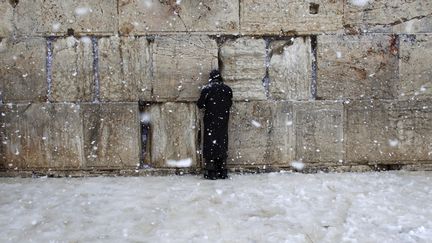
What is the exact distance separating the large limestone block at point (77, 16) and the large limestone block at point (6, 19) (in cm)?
37

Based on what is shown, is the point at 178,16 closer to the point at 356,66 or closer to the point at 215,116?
the point at 215,116

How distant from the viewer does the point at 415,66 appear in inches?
173

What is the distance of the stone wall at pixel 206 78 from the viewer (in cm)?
428

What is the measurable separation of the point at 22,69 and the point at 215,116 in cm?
231

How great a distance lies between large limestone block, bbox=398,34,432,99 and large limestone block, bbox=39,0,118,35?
3.45 meters

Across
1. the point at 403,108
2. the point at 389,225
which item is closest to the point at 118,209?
the point at 389,225

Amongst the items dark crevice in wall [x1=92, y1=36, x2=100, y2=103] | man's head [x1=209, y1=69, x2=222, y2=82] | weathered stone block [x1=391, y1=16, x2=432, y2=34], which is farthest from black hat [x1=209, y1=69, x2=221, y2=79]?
weathered stone block [x1=391, y1=16, x2=432, y2=34]

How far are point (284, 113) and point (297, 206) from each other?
1483mm

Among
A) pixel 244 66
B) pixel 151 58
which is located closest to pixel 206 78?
pixel 244 66

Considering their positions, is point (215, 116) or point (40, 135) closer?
point (215, 116)

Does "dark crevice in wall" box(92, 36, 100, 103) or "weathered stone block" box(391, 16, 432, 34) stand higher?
"weathered stone block" box(391, 16, 432, 34)

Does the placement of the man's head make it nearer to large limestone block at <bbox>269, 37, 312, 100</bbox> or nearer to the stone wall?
the stone wall

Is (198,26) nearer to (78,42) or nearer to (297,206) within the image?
(78,42)

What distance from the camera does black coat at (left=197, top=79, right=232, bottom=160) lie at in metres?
3.97
